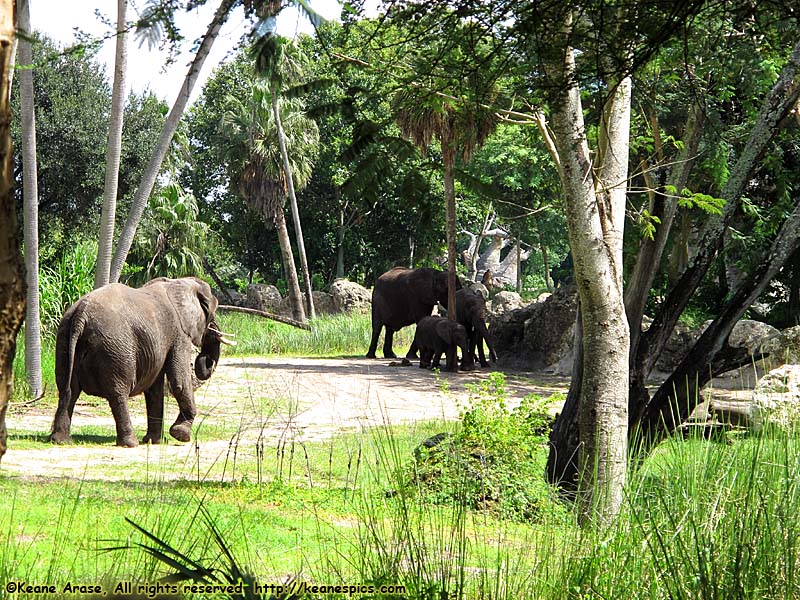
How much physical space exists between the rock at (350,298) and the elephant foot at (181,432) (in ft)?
72.8

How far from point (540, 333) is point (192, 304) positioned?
10.9 metres

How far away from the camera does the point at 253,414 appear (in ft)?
43.4

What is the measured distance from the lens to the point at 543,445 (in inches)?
357

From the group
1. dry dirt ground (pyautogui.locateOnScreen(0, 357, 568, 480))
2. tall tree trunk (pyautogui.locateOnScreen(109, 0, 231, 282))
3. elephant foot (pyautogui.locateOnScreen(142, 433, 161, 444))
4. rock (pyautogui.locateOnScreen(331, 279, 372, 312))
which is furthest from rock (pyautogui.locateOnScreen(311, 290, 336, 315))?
elephant foot (pyautogui.locateOnScreen(142, 433, 161, 444))

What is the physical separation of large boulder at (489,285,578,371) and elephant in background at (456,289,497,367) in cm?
43

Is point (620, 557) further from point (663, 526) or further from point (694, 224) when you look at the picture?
point (694, 224)

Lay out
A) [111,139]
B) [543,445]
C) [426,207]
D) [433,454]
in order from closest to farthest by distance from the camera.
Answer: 1. [426,207]
2. [433,454]
3. [543,445]
4. [111,139]

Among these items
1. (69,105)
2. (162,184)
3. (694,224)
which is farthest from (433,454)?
(162,184)

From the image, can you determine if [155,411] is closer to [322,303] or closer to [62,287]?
[62,287]

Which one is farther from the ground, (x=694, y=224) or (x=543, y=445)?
(x=694, y=224)

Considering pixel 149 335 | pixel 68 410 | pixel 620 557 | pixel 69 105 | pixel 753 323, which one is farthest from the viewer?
pixel 69 105

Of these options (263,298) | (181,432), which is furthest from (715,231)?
(263,298)

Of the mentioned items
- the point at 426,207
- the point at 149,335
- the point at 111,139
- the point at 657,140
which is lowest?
the point at 149,335

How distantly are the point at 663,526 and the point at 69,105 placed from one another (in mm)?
25535
